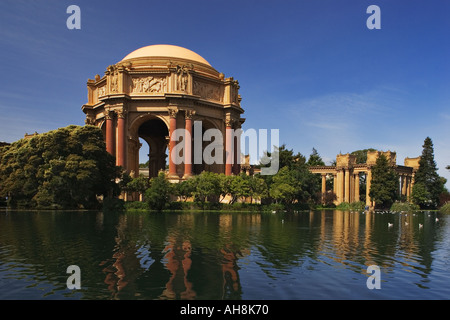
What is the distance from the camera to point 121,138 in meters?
48.1

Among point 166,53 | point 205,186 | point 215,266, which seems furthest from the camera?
point 166,53

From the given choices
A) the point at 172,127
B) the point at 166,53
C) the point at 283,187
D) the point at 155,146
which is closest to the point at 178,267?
the point at 283,187

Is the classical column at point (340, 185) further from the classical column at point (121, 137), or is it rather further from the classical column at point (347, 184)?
the classical column at point (121, 137)

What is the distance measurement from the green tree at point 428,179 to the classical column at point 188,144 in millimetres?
50632

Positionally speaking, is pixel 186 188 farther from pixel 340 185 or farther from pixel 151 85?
pixel 340 185

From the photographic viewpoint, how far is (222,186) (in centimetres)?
4234

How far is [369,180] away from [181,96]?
46.0 m

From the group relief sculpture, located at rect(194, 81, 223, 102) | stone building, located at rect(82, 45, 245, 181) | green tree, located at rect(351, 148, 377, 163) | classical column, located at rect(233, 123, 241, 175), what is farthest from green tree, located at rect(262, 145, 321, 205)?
green tree, located at rect(351, 148, 377, 163)

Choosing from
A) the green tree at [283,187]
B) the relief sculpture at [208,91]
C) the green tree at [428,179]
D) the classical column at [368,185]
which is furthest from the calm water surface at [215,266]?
the green tree at [428,179]

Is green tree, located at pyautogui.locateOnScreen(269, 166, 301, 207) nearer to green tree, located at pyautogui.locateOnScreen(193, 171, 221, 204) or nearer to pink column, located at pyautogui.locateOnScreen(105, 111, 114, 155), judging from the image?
green tree, located at pyautogui.locateOnScreen(193, 171, 221, 204)

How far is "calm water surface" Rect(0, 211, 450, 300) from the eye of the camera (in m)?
9.18

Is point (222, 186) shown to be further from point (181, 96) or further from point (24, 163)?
point (24, 163)

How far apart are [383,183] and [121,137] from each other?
49158 millimetres

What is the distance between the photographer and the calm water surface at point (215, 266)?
9.18m
